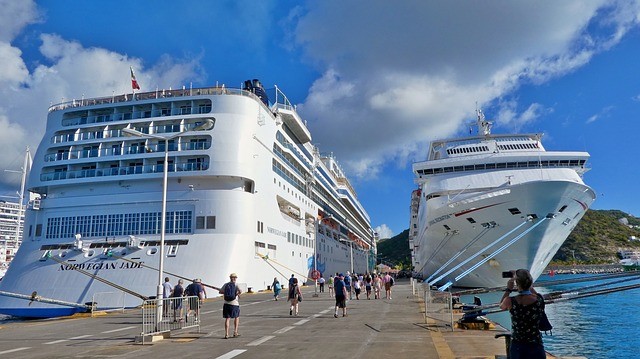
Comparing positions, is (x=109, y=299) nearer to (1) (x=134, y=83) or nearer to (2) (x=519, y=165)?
(1) (x=134, y=83)

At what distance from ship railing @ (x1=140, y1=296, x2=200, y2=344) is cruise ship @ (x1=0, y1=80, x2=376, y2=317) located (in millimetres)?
14304

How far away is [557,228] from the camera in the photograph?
92.8ft

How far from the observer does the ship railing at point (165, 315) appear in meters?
12.0

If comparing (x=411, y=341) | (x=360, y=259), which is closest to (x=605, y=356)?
(x=411, y=341)

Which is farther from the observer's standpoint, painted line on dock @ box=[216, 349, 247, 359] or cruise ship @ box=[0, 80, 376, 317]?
cruise ship @ box=[0, 80, 376, 317]

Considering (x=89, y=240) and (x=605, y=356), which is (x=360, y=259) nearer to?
(x=89, y=240)

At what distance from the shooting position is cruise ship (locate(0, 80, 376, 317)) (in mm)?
28656

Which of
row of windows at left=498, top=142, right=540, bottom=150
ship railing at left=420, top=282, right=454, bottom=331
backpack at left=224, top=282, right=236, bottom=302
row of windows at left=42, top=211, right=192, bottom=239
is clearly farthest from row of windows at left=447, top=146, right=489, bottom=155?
backpack at left=224, top=282, right=236, bottom=302

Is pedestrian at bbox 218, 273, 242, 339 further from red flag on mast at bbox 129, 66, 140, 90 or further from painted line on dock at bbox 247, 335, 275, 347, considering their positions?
red flag on mast at bbox 129, 66, 140, 90

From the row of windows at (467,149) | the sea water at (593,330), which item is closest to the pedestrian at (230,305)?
the sea water at (593,330)

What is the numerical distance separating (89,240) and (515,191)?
28974 mm

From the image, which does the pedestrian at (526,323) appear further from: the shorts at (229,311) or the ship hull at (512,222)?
the ship hull at (512,222)

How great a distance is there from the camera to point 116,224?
3119 centimetres

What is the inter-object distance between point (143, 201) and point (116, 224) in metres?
2.52
